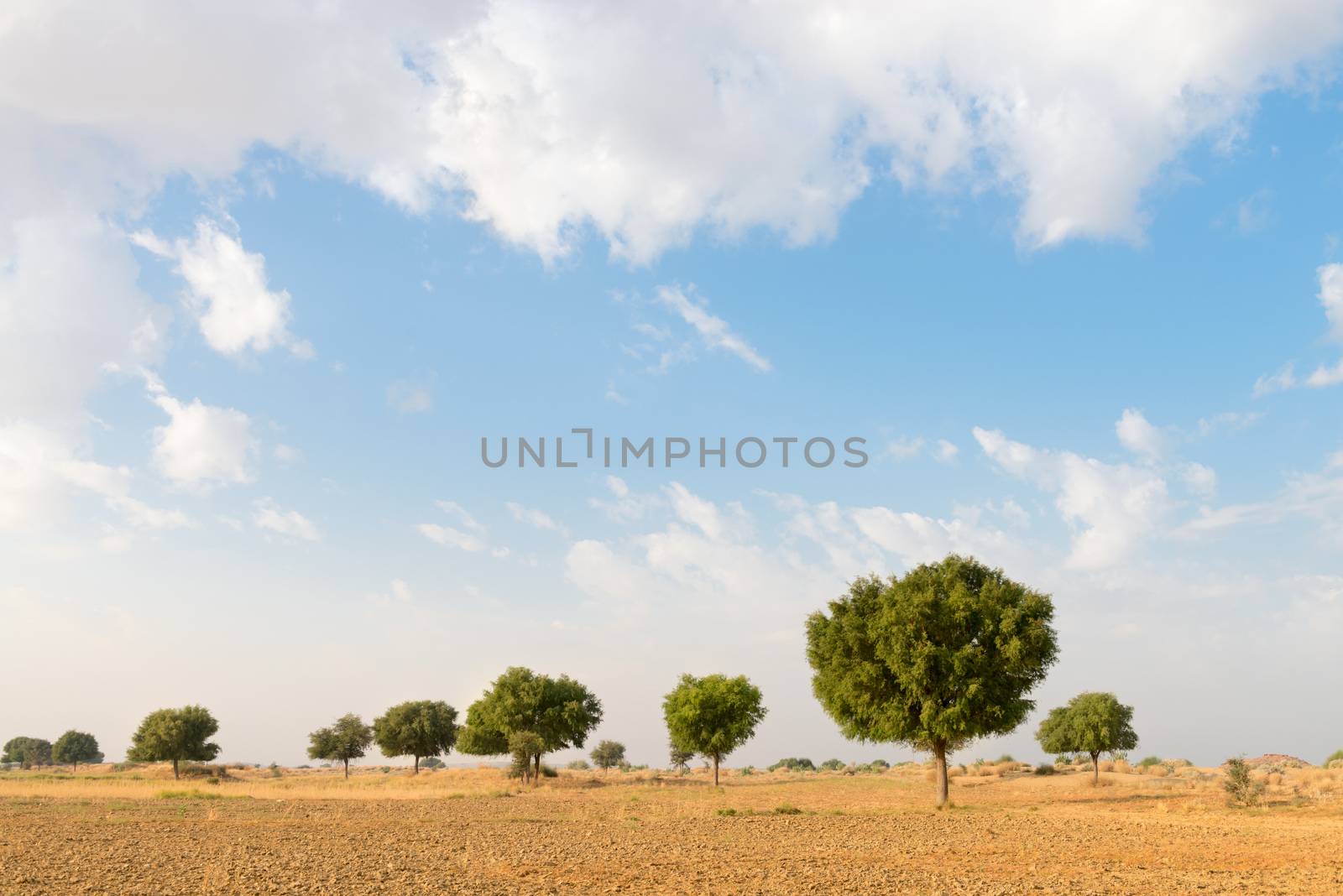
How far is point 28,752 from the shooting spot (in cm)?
14412

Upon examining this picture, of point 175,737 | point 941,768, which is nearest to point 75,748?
point 175,737

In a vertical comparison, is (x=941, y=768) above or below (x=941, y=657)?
below

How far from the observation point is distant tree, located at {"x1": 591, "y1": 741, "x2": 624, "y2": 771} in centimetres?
12219

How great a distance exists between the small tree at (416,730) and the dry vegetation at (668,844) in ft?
136

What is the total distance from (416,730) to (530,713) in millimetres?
24863

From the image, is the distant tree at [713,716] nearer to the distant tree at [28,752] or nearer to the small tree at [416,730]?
the small tree at [416,730]

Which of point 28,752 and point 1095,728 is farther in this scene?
point 28,752

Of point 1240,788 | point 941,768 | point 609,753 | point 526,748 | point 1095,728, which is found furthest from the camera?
point 609,753

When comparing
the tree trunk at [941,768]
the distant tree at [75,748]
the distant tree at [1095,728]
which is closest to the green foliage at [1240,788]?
the tree trunk at [941,768]

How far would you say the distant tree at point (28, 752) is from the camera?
144m

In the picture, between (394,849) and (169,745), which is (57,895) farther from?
(169,745)

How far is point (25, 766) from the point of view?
5507 inches

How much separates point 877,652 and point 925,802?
10.1m

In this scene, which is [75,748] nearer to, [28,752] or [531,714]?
[28,752]
